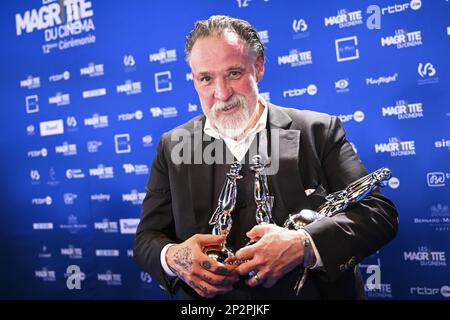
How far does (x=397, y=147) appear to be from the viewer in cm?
231

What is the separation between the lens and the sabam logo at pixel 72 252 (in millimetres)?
3371

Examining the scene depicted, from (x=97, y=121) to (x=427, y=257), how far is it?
8.16ft

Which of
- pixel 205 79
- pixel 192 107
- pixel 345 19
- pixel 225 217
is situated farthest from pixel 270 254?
pixel 192 107

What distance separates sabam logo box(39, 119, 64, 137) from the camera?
3391 millimetres

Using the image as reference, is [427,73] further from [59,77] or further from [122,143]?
[59,77]

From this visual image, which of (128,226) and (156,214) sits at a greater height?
(156,214)

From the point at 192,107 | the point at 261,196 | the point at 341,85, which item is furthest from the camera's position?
the point at 192,107

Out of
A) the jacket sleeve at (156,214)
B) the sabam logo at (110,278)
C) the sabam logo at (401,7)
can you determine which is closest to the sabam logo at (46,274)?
the sabam logo at (110,278)

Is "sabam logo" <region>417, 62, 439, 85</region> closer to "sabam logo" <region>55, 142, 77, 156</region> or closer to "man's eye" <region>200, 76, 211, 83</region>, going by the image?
"man's eye" <region>200, 76, 211, 83</region>

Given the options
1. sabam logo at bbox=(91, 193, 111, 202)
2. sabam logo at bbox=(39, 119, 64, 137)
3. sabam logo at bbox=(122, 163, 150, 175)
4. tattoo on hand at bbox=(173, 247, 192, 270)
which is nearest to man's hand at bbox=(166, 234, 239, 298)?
tattoo on hand at bbox=(173, 247, 192, 270)

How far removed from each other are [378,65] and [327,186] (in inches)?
49.8

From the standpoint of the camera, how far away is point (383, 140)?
2.34 m
